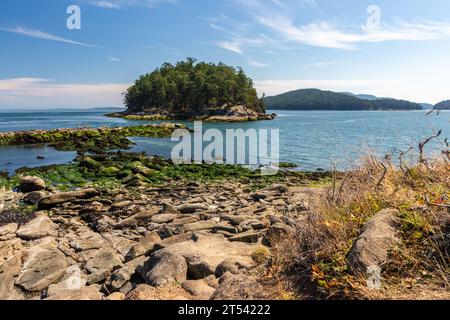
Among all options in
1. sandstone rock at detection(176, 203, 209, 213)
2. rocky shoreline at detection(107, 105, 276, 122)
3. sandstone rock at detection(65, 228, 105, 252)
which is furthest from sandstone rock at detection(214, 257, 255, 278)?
rocky shoreline at detection(107, 105, 276, 122)

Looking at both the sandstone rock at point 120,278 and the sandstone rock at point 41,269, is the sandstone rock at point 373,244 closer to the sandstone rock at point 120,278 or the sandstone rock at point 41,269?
the sandstone rock at point 120,278

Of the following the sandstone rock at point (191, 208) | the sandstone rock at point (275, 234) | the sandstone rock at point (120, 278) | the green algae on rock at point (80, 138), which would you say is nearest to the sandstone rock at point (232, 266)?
the sandstone rock at point (275, 234)

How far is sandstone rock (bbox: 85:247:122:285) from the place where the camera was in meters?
6.97

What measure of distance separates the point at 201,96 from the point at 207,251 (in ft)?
357

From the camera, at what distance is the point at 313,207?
6.14 meters

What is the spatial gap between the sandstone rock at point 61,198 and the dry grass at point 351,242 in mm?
11281

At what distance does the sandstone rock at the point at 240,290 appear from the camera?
4.43 metres

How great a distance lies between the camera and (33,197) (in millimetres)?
14875

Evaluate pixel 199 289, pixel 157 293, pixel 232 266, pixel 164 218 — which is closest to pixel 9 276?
pixel 157 293

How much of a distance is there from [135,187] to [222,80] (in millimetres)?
97077

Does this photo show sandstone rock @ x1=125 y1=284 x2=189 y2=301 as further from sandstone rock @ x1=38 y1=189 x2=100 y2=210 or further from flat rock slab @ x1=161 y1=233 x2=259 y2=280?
sandstone rock @ x1=38 y1=189 x2=100 y2=210

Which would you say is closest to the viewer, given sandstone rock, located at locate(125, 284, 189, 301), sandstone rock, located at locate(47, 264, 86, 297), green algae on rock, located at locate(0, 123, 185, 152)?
sandstone rock, located at locate(125, 284, 189, 301)

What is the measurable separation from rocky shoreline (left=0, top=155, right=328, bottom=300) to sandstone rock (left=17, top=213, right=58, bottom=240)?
0.09 feet
